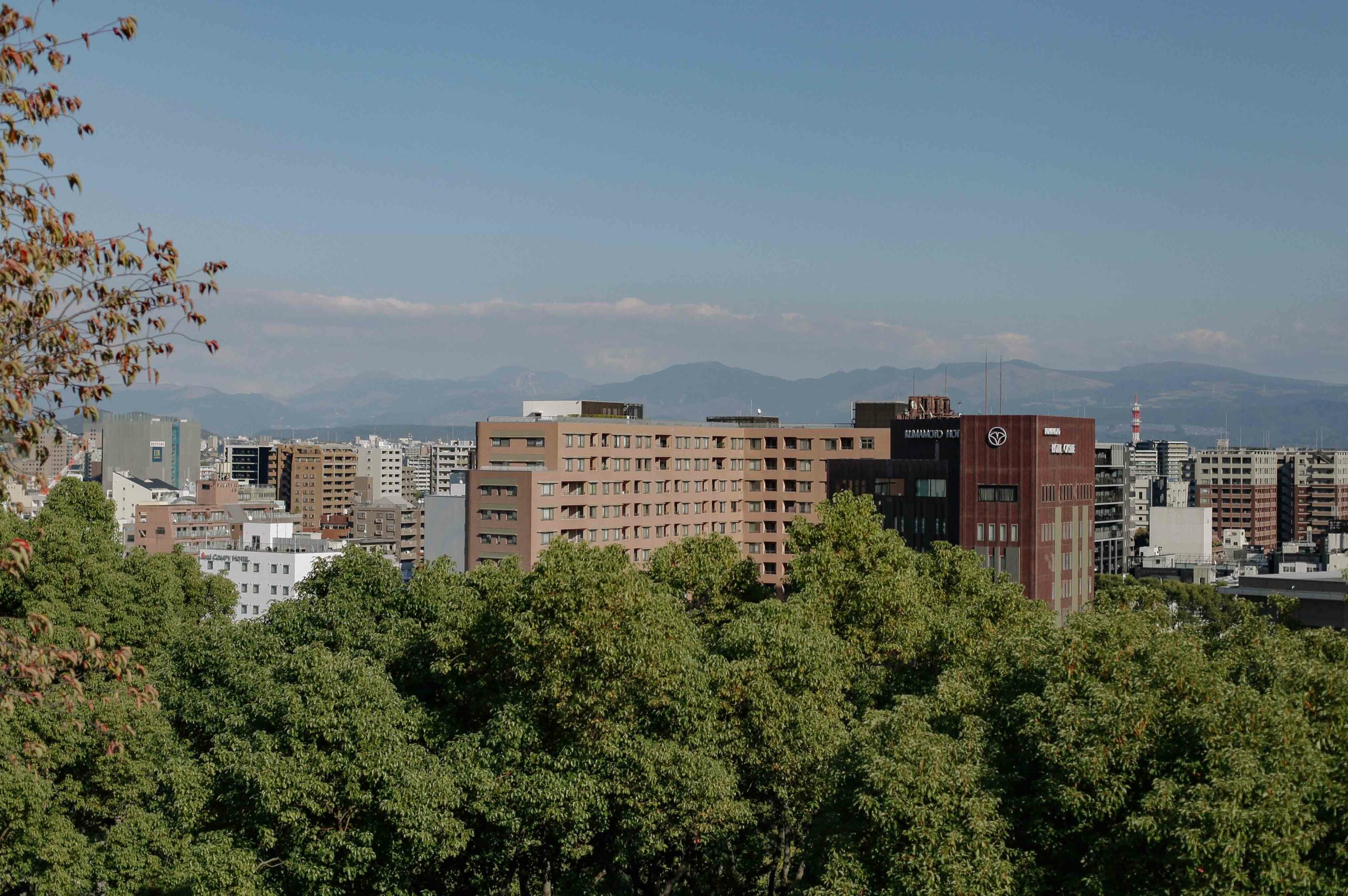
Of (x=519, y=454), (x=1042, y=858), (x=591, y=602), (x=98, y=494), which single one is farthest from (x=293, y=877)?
(x=519, y=454)

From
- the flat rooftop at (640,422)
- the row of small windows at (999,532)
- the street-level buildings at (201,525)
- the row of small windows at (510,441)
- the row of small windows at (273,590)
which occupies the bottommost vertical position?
the row of small windows at (273,590)

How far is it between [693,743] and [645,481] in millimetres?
87662

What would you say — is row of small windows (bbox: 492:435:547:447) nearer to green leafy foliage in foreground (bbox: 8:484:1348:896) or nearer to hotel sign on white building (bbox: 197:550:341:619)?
hotel sign on white building (bbox: 197:550:341:619)

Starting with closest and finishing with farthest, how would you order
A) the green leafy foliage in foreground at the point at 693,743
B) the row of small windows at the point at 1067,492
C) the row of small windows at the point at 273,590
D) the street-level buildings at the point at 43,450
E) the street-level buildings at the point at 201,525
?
1. the street-level buildings at the point at 43,450
2. the green leafy foliage in foreground at the point at 693,743
3. the row of small windows at the point at 1067,492
4. the row of small windows at the point at 273,590
5. the street-level buildings at the point at 201,525

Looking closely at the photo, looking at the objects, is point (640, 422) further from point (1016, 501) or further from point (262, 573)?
point (262, 573)

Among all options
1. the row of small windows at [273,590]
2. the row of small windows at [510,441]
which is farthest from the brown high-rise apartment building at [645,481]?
the row of small windows at [273,590]

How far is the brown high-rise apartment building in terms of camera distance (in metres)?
107

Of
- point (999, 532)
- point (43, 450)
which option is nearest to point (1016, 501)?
point (999, 532)

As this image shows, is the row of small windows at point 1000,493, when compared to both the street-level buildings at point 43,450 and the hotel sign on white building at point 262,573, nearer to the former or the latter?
the hotel sign on white building at point 262,573

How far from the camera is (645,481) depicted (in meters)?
124

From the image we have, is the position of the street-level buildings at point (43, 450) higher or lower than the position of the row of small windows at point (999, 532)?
higher

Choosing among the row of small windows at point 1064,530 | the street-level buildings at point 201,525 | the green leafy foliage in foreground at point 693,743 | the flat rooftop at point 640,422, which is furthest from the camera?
the street-level buildings at point 201,525

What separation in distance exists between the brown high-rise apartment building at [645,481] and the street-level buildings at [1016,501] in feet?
54.2

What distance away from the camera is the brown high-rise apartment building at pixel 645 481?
351ft
